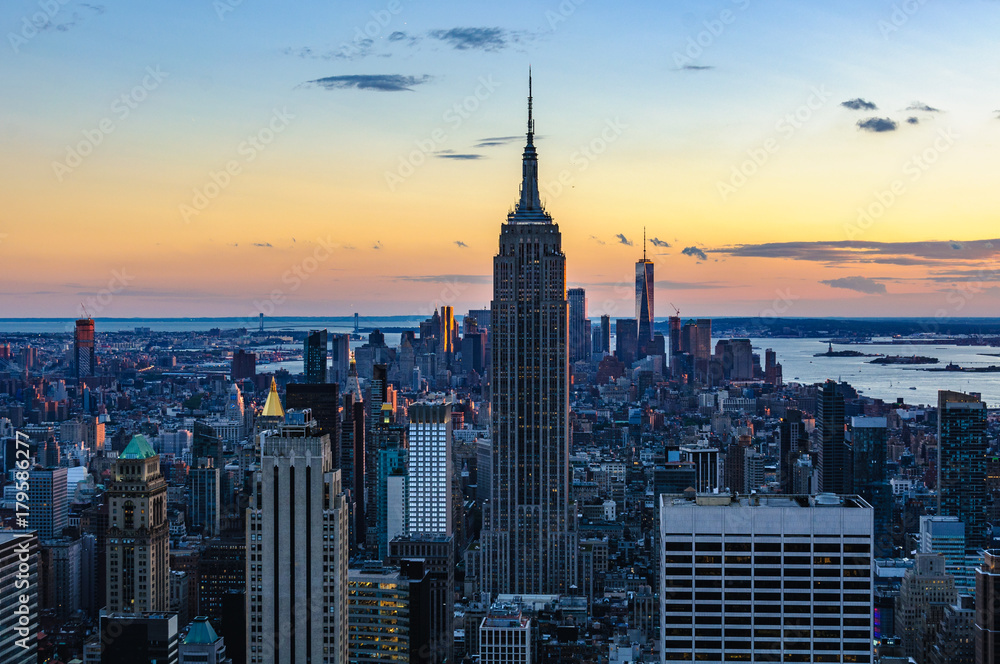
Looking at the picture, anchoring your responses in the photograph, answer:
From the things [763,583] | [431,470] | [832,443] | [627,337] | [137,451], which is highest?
[627,337]

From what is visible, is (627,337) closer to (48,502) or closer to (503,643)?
(48,502)

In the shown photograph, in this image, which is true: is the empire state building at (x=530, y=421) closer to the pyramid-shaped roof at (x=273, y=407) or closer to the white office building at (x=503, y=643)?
the pyramid-shaped roof at (x=273, y=407)

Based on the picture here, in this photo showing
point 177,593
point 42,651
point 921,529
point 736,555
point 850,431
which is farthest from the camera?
point 850,431

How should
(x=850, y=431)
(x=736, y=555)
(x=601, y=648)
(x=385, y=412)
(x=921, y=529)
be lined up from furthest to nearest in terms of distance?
(x=385, y=412)
(x=850, y=431)
(x=921, y=529)
(x=601, y=648)
(x=736, y=555)

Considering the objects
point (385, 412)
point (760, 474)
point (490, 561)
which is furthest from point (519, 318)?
point (760, 474)

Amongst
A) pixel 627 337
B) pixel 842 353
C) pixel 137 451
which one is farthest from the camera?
pixel 627 337

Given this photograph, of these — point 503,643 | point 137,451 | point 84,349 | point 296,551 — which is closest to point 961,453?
point 503,643

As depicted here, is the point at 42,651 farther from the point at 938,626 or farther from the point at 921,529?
the point at 921,529
